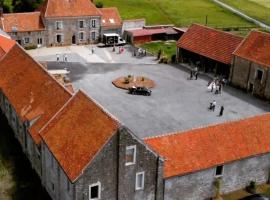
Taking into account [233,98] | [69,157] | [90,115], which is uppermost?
[90,115]

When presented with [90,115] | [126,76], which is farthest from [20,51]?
[90,115]

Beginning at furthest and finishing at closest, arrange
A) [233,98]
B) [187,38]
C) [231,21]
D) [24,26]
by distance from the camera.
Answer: [231,21]
[24,26]
[187,38]
[233,98]

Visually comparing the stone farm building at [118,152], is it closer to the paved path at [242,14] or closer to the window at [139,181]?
the window at [139,181]

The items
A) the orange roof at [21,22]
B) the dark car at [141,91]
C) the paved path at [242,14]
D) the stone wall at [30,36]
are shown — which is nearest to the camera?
the dark car at [141,91]

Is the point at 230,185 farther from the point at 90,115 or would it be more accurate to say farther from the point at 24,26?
the point at 24,26

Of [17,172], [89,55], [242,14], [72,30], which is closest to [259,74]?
[89,55]

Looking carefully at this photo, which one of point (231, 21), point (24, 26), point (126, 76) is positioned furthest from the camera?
point (231, 21)

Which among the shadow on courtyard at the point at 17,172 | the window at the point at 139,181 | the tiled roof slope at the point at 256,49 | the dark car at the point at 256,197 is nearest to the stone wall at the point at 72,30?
the tiled roof slope at the point at 256,49
